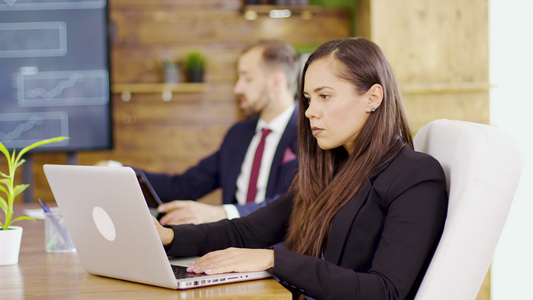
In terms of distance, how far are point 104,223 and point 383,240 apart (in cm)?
55

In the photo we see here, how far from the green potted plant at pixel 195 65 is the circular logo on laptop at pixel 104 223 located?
3185 millimetres

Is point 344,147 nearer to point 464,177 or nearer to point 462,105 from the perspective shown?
point 464,177

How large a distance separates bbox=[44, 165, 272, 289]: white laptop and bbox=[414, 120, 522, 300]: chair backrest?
0.33 meters

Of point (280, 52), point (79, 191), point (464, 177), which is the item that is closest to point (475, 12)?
point (280, 52)

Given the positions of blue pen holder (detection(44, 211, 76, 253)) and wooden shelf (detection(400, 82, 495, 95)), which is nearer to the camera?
blue pen holder (detection(44, 211, 76, 253))

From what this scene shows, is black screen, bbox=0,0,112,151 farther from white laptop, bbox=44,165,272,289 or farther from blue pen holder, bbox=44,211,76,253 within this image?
white laptop, bbox=44,165,272,289

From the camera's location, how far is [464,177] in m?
1.25

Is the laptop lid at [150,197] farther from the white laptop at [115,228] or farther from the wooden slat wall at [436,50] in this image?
the wooden slat wall at [436,50]

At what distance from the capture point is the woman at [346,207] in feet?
4.06

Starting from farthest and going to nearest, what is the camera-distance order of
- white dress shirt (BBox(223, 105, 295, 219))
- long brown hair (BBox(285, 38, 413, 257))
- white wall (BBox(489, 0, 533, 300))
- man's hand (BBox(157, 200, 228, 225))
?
white wall (BBox(489, 0, 533, 300)), white dress shirt (BBox(223, 105, 295, 219)), man's hand (BBox(157, 200, 228, 225)), long brown hair (BBox(285, 38, 413, 257))

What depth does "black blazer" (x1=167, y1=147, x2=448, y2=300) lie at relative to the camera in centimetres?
122

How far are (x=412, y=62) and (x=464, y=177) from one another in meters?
2.50

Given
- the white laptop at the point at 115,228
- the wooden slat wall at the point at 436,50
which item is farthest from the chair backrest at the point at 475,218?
the wooden slat wall at the point at 436,50

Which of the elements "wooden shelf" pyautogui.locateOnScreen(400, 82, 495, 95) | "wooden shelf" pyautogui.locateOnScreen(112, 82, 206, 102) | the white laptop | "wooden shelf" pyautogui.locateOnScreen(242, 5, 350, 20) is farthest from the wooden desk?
"wooden shelf" pyautogui.locateOnScreen(242, 5, 350, 20)
